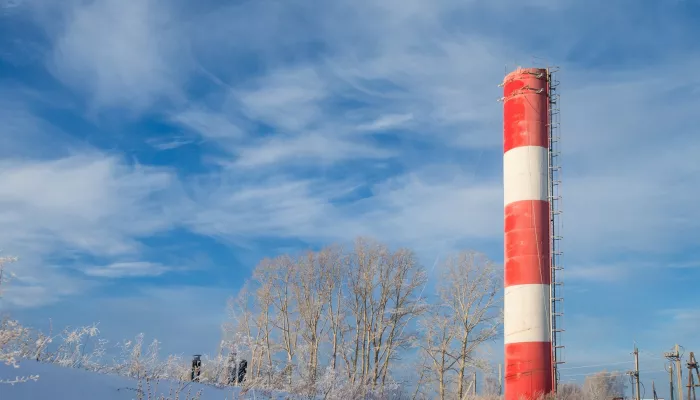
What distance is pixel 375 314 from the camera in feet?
122

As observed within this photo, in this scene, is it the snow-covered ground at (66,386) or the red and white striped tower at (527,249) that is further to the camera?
the red and white striped tower at (527,249)

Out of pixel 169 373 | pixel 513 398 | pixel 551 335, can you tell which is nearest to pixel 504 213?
pixel 551 335

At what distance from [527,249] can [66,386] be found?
17502mm

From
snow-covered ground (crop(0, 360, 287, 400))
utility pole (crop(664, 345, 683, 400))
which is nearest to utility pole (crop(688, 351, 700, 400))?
utility pole (crop(664, 345, 683, 400))

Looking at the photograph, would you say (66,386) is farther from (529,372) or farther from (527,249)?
(527,249)

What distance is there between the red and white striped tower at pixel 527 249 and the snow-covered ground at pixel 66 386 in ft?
46.7

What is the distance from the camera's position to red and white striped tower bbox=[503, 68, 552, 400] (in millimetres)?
23047

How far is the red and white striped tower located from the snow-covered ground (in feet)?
46.7

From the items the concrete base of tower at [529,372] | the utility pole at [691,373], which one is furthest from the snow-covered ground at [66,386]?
the utility pole at [691,373]

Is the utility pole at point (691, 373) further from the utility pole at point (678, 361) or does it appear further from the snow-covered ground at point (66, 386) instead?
the snow-covered ground at point (66, 386)

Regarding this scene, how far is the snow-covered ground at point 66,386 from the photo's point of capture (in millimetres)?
8688

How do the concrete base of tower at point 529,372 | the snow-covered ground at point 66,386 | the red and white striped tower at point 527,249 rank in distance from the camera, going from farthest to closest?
the red and white striped tower at point 527,249, the concrete base of tower at point 529,372, the snow-covered ground at point 66,386

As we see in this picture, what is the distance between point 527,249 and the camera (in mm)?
23406

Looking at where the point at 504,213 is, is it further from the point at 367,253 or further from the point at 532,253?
the point at 367,253
